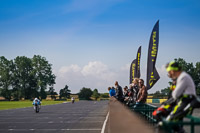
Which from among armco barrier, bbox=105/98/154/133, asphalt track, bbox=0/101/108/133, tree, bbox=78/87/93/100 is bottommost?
asphalt track, bbox=0/101/108/133

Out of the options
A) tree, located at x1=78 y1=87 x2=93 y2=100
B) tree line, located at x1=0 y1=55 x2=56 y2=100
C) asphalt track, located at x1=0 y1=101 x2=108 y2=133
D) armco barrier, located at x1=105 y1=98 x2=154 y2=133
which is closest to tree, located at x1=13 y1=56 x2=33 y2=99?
tree line, located at x1=0 y1=55 x2=56 y2=100

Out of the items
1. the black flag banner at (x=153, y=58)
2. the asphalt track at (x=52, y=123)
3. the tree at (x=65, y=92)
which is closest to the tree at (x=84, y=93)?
the tree at (x=65, y=92)

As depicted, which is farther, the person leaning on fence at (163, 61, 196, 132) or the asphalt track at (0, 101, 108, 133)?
the asphalt track at (0, 101, 108, 133)

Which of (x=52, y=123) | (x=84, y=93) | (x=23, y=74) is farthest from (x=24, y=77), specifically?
(x=52, y=123)

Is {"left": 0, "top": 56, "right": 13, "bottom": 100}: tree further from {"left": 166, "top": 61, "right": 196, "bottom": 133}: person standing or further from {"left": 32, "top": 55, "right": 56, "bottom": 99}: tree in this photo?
{"left": 166, "top": 61, "right": 196, "bottom": 133}: person standing

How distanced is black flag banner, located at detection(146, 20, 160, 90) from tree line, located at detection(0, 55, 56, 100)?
353 feet

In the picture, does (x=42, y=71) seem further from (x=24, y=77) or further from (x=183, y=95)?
(x=183, y=95)

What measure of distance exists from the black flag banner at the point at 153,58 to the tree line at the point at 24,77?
353 ft

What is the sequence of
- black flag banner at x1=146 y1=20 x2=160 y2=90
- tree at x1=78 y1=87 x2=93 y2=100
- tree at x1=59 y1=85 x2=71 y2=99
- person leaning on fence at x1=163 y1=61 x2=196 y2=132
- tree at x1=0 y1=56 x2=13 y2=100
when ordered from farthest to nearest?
tree at x1=59 y1=85 x2=71 y2=99, tree at x1=78 y1=87 x2=93 y2=100, tree at x1=0 y1=56 x2=13 y2=100, black flag banner at x1=146 y1=20 x2=160 y2=90, person leaning on fence at x1=163 y1=61 x2=196 y2=132

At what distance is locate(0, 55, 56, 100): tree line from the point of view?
12231 centimetres

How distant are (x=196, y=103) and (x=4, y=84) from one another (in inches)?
4952

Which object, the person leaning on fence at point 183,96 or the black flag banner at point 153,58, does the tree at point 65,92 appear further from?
the person leaning on fence at point 183,96

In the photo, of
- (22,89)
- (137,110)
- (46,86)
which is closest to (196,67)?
(46,86)

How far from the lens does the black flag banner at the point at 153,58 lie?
16828 millimetres
